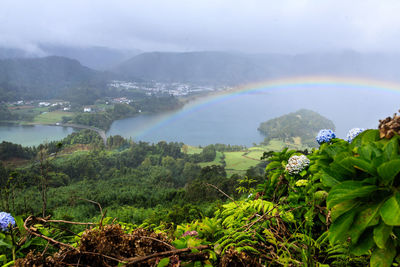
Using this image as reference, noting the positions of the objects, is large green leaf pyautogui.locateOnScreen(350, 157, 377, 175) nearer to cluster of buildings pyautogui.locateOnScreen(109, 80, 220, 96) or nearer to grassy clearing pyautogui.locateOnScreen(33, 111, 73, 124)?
grassy clearing pyautogui.locateOnScreen(33, 111, 73, 124)

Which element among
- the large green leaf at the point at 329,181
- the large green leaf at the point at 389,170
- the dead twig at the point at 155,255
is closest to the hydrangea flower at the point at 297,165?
the large green leaf at the point at 329,181

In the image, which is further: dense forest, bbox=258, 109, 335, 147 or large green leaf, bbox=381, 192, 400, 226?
dense forest, bbox=258, 109, 335, 147

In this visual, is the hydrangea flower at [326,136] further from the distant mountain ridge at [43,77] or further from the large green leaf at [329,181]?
the distant mountain ridge at [43,77]

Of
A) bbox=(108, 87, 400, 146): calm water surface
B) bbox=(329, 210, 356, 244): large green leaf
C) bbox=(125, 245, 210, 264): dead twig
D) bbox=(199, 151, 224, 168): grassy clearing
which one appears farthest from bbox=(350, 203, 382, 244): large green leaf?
bbox=(108, 87, 400, 146): calm water surface

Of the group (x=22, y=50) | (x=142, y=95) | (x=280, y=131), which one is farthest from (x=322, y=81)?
(x=22, y=50)

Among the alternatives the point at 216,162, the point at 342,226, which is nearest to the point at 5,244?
the point at 342,226

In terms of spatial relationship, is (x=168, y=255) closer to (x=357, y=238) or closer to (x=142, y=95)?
(x=357, y=238)
